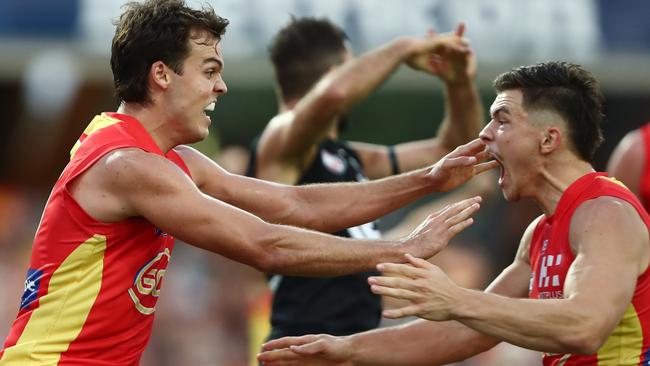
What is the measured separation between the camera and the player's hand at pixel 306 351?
511 cm

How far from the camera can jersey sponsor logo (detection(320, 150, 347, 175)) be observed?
285 inches

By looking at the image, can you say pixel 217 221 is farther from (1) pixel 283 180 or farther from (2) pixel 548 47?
(2) pixel 548 47

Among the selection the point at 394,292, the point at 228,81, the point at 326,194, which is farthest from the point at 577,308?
the point at 228,81

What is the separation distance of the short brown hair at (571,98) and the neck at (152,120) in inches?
64.6

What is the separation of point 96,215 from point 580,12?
29.8 feet

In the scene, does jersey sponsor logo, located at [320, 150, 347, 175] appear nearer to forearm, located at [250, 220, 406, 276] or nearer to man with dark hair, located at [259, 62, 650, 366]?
man with dark hair, located at [259, 62, 650, 366]

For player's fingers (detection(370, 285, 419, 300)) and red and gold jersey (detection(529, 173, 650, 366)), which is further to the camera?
red and gold jersey (detection(529, 173, 650, 366))

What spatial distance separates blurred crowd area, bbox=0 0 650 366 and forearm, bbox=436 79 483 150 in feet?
10.8

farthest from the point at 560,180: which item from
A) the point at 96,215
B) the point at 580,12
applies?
the point at 580,12

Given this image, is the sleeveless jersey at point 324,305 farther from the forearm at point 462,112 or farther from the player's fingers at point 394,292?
the player's fingers at point 394,292

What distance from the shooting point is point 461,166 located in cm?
559

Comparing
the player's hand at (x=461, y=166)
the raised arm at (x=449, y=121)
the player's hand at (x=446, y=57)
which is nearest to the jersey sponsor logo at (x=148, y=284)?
the player's hand at (x=461, y=166)

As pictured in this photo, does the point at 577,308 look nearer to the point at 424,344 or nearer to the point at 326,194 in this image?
the point at 424,344

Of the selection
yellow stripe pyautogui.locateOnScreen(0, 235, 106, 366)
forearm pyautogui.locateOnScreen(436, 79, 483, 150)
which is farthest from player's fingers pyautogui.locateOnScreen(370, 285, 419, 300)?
forearm pyautogui.locateOnScreen(436, 79, 483, 150)
